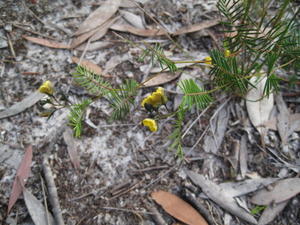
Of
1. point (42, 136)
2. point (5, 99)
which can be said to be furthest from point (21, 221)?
point (5, 99)

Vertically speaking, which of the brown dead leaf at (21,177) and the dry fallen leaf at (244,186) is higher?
the dry fallen leaf at (244,186)

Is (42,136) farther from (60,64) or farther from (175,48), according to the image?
(175,48)

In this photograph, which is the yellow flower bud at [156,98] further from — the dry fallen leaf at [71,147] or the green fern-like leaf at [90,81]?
the dry fallen leaf at [71,147]

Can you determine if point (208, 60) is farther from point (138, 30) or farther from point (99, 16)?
point (99, 16)

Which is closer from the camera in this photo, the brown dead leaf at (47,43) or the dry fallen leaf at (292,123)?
the dry fallen leaf at (292,123)

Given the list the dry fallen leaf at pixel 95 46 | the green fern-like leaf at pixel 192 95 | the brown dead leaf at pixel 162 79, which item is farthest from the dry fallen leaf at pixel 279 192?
the dry fallen leaf at pixel 95 46

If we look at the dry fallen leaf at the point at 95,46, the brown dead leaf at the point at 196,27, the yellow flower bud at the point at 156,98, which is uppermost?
the brown dead leaf at the point at 196,27
